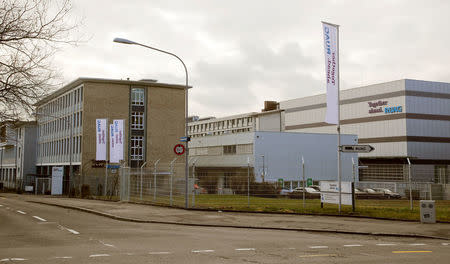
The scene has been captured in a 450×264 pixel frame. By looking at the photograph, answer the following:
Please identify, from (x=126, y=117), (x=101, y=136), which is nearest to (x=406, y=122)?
(x=126, y=117)

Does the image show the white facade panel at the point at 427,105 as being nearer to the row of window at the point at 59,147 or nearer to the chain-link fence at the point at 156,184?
the row of window at the point at 59,147

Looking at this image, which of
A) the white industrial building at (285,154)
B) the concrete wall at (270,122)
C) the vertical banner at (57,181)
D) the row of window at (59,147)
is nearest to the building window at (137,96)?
the row of window at (59,147)

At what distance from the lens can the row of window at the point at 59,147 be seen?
209 feet

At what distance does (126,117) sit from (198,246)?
177ft

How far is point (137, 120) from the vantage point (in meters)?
64.8

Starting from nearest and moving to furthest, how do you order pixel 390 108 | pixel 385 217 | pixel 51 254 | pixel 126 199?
1. pixel 51 254
2. pixel 385 217
3. pixel 126 199
4. pixel 390 108

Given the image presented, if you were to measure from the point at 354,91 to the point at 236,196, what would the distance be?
57.5m

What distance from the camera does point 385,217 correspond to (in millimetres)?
18641

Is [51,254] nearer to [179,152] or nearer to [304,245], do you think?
[304,245]

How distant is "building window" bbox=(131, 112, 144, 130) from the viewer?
64500mm

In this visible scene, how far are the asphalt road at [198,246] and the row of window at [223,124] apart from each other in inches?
4143

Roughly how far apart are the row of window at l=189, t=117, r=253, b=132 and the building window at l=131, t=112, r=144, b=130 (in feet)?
186

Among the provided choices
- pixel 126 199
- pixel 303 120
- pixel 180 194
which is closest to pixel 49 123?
pixel 303 120

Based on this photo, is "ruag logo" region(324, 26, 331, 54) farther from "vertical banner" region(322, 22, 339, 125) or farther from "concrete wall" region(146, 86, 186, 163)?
"concrete wall" region(146, 86, 186, 163)
